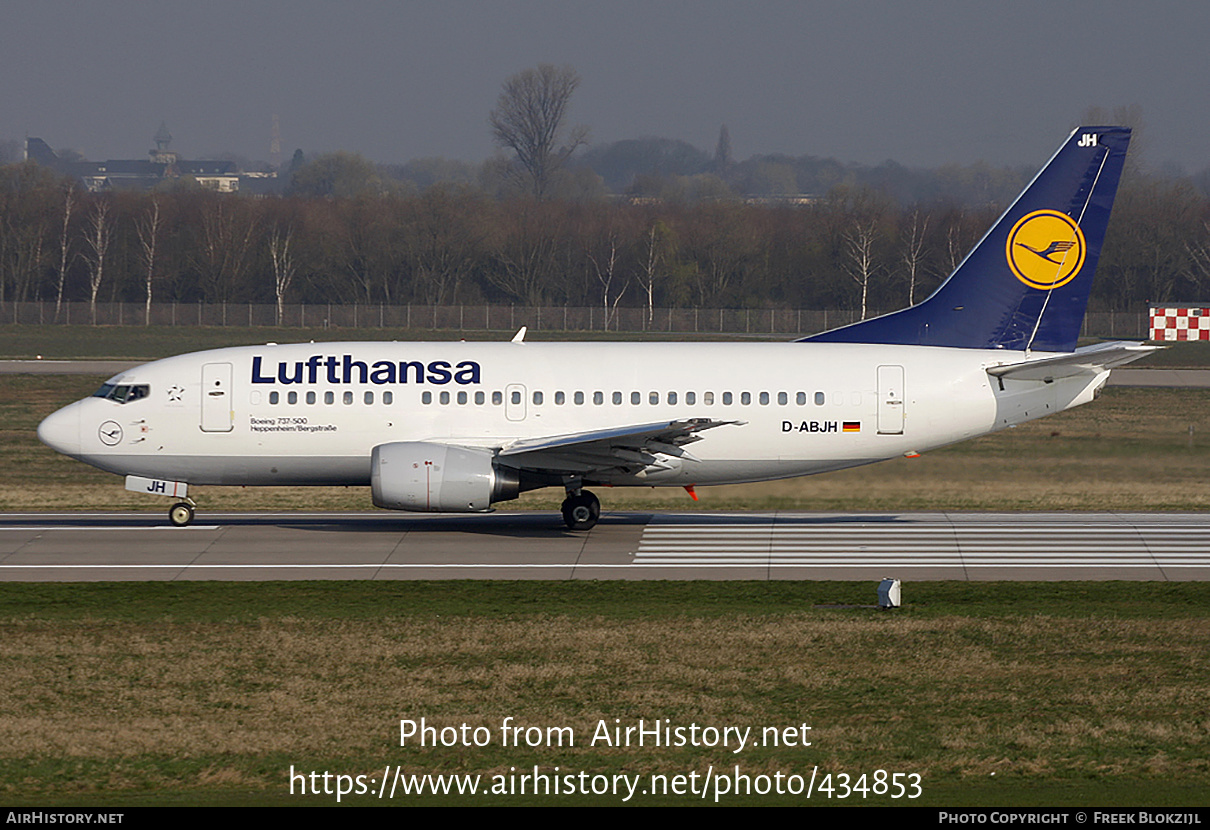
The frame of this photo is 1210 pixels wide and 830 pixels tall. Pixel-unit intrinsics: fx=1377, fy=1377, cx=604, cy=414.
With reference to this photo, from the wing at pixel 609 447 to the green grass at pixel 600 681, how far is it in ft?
15.5

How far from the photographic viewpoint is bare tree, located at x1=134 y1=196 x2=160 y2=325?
352ft

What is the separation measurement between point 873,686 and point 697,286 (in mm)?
90782

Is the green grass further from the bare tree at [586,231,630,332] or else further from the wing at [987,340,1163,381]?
the bare tree at [586,231,630,332]

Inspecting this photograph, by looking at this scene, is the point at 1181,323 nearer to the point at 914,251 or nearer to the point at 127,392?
the point at 914,251

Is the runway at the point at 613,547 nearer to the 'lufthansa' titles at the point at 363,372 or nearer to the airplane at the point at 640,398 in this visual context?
the airplane at the point at 640,398

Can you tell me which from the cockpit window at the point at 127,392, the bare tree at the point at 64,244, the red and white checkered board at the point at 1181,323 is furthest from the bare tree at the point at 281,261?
the cockpit window at the point at 127,392

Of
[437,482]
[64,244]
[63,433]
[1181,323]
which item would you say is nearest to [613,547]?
[437,482]

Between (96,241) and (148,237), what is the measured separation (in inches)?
166

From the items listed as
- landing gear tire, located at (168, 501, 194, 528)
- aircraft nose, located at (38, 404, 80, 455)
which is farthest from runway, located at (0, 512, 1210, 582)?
aircraft nose, located at (38, 404, 80, 455)

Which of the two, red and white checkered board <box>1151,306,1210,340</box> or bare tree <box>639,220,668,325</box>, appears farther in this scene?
bare tree <box>639,220,668,325</box>

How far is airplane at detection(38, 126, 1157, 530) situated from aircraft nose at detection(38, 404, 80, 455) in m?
0.03

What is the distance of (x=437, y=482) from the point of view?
27594mm

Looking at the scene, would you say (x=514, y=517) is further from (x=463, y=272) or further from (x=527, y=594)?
(x=463, y=272)

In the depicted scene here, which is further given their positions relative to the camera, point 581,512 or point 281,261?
point 281,261
